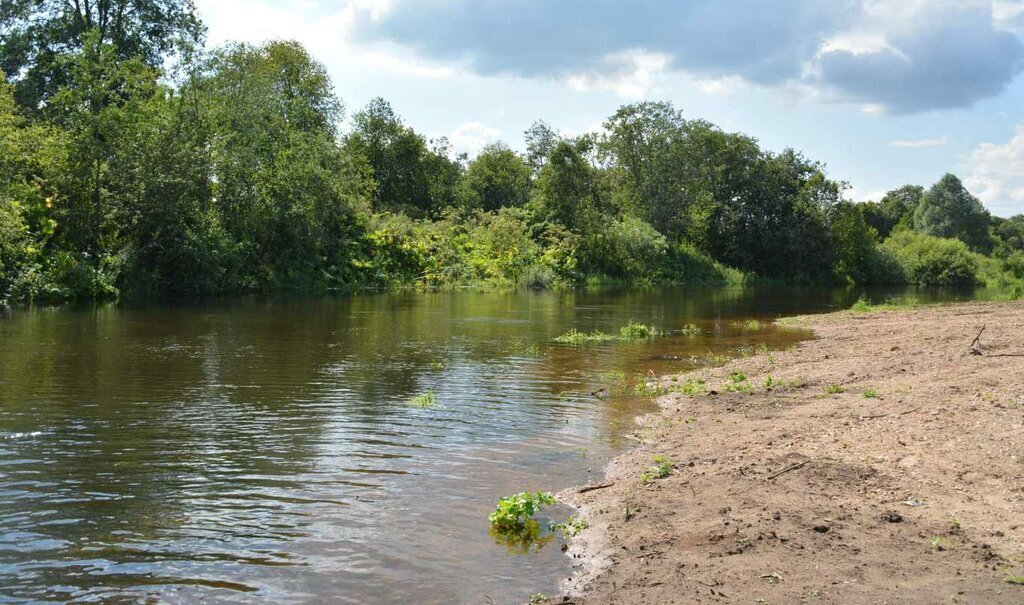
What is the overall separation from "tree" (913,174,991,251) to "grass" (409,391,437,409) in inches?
4212

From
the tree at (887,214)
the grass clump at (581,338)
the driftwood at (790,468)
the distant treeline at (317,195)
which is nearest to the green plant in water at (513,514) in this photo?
the driftwood at (790,468)

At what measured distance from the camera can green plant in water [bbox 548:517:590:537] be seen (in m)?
7.35

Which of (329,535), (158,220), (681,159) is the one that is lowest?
(329,535)

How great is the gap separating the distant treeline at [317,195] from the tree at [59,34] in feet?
0.39

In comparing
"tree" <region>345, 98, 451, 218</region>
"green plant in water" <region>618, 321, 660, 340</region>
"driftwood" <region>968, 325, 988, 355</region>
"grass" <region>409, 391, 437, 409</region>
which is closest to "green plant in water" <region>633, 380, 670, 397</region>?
"grass" <region>409, 391, 437, 409</region>

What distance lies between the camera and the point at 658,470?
29.2ft

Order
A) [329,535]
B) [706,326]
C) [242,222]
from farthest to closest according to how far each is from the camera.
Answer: [242,222], [706,326], [329,535]

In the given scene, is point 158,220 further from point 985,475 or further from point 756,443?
point 985,475

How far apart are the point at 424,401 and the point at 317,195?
34.6 meters

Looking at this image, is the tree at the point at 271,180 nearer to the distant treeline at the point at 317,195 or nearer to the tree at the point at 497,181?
the distant treeline at the point at 317,195

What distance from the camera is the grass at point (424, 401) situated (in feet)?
44.2

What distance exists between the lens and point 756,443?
31.7 ft

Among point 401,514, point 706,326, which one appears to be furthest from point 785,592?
point 706,326

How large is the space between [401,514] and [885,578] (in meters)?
4.51
